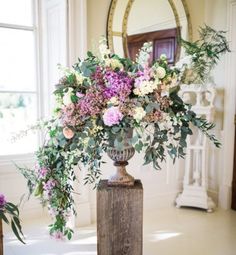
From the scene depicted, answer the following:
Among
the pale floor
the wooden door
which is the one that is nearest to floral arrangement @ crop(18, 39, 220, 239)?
the pale floor

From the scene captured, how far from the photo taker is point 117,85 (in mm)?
1228

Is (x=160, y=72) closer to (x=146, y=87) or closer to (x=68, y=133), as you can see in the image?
(x=146, y=87)

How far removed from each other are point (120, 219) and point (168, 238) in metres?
1.34

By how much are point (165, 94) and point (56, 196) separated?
675 mm

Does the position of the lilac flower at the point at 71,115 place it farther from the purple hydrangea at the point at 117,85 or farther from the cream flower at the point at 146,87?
the cream flower at the point at 146,87

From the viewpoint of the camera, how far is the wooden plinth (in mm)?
1402

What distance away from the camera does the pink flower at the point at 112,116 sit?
1.20 metres

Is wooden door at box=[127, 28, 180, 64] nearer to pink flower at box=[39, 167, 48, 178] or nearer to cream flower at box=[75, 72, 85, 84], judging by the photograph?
cream flower at box=[75, 72, 85, 84]

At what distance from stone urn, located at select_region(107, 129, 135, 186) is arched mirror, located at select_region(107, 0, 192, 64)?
1697mm

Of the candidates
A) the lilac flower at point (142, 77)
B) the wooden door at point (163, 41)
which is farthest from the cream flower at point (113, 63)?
the wooden door at point (163, 41)

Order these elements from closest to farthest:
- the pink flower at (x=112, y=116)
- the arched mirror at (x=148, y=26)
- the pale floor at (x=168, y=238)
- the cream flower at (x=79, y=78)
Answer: the pink flower at (x=112, y=116) < the cream flower at (x=79, y=78) < the pale floor at (x=168, y=238) < the arched mirror at (x=148, y=26)

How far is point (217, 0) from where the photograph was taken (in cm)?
329

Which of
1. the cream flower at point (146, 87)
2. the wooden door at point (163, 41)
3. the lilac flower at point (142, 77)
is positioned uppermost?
the wooden door at point (163, 41)

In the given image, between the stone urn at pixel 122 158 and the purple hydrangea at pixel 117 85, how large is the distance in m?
0.17
